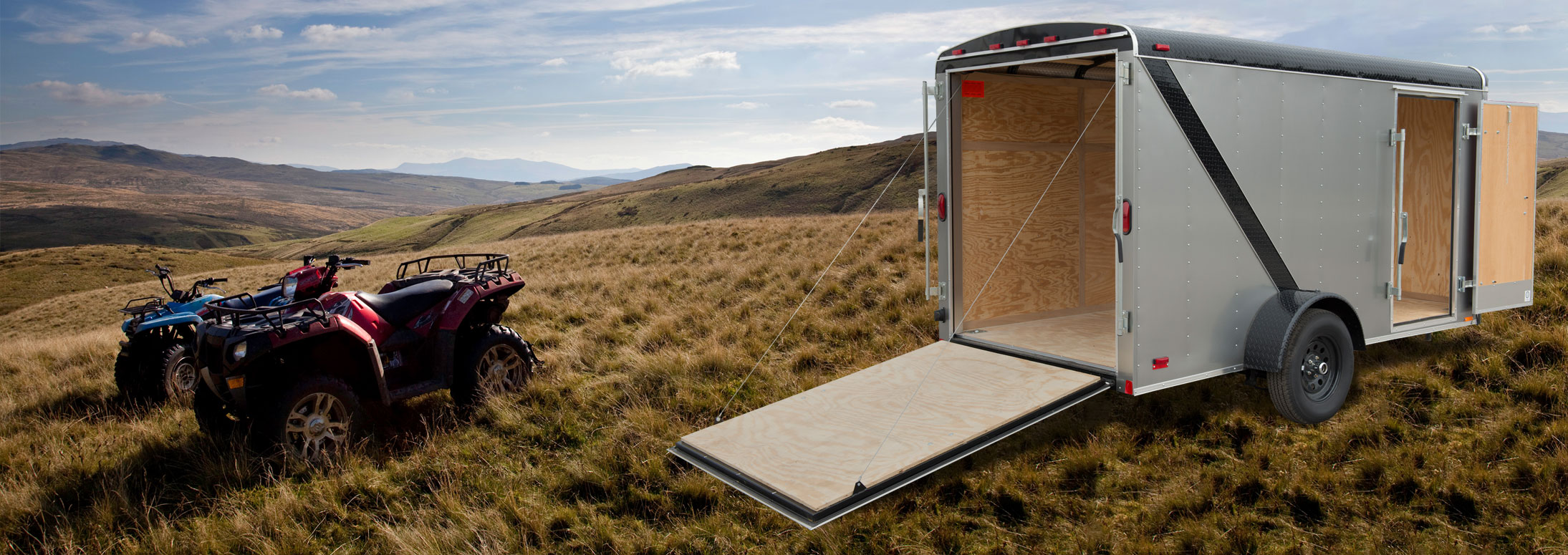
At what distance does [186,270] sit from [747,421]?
209 feet

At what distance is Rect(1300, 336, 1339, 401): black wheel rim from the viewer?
5566mm

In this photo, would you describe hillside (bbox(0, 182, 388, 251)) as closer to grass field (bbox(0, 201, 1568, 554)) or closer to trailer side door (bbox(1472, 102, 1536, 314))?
grass field (bbox(0, 201, 1568, 554))

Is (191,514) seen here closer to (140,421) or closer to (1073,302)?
(140,421)

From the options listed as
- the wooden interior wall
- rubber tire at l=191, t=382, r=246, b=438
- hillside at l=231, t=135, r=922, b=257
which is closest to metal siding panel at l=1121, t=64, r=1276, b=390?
the wooden interior wall

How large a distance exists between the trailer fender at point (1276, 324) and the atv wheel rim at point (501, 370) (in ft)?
17.9

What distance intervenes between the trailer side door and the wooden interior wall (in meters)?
0.28

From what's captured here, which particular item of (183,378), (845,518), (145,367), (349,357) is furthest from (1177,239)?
(145,367)

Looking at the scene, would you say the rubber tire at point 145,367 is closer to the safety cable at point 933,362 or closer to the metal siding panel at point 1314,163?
the safety cable at point 933,362

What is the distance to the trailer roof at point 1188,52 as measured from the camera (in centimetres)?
Answer: 495

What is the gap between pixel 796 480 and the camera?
4.27 m

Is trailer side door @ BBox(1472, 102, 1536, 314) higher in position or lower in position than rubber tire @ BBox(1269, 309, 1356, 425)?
higher

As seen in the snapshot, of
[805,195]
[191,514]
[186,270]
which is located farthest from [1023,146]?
[805,195]

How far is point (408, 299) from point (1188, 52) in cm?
567

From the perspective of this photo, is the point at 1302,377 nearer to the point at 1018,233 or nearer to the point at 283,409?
the point at 1018,233
